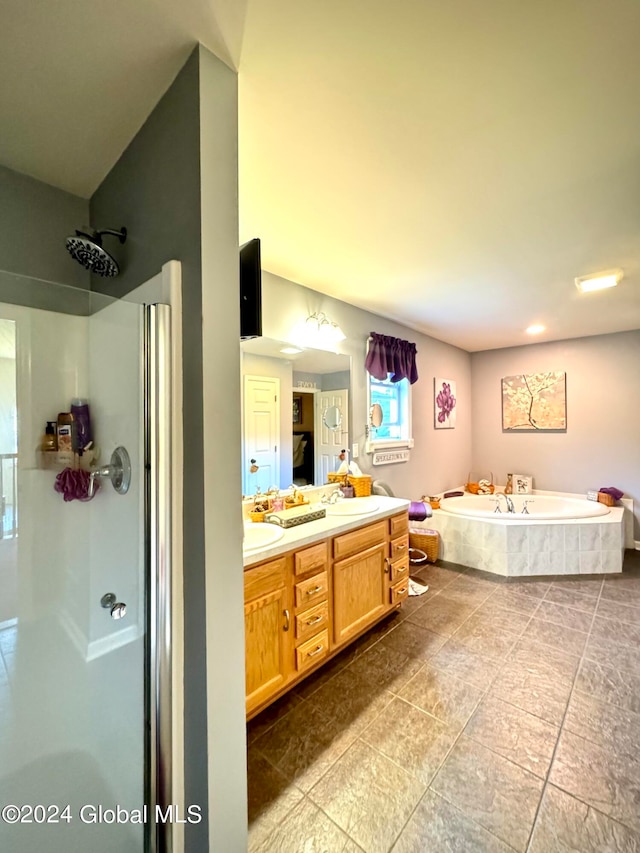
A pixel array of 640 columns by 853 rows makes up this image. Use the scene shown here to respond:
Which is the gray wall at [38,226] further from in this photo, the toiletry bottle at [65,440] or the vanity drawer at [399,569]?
the vanity drawer at [399,569]

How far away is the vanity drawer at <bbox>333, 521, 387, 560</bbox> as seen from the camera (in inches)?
76.9

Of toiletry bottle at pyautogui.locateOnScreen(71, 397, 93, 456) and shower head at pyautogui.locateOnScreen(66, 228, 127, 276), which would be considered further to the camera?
toiletry bottle at pyautogui.locateOnScreen(71, 397, 93, 456)

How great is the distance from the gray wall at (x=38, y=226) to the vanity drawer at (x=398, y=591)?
2486 millimetres

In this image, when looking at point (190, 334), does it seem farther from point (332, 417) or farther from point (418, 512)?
point (418, 512)

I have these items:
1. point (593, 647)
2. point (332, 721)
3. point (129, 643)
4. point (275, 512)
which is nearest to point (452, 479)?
point (593, 647)

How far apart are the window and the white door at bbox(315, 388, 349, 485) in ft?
1.10

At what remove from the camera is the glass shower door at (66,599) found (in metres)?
1.16

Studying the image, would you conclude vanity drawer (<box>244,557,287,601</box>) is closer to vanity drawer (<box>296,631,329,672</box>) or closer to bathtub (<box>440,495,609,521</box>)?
vanity drawer (<box>296,631,329,672</box>)

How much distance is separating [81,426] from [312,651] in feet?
5.06

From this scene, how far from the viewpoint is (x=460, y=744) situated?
4.92 feet

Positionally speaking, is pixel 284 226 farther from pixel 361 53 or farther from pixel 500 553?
pixel 500 553

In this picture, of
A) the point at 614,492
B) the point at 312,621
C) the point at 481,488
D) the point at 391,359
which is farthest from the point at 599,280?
the point at 312,621

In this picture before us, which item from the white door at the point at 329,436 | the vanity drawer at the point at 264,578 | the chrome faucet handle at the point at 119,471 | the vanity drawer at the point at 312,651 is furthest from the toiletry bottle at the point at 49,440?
the white door at the point at 329,436

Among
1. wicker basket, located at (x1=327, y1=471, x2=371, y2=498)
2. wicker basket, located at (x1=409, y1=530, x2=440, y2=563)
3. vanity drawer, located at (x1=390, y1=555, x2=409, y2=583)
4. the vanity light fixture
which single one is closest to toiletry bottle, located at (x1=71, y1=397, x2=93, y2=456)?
the vanity light fixture
